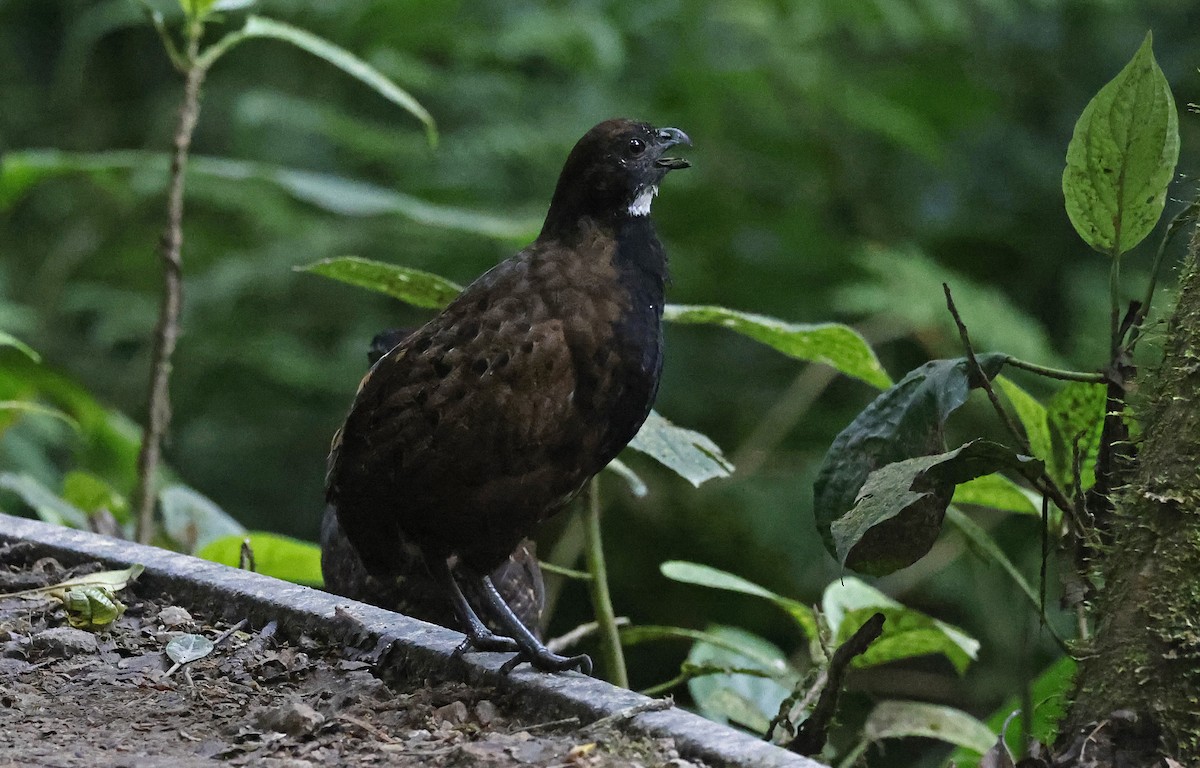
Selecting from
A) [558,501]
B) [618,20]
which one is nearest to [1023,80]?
[618,20]

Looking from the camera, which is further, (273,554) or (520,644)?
(273,554)

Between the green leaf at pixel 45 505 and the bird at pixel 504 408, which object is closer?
the bird at pixel 504 408

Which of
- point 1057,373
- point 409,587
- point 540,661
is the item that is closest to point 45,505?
point 409,587

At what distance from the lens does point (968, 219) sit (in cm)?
631

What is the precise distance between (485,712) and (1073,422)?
1075mm

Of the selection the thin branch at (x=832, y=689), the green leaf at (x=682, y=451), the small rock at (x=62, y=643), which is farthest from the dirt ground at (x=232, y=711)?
the green leaf at (x=682, y=451)

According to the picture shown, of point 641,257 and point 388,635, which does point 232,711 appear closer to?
point 388,635

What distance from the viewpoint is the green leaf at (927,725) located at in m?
2.68

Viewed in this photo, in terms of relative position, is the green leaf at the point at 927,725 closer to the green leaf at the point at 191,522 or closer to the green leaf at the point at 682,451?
the green leaf at the point at 682,451

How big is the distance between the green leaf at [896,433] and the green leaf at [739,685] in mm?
646

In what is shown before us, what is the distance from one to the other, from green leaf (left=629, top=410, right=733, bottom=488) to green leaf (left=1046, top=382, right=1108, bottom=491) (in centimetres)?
55

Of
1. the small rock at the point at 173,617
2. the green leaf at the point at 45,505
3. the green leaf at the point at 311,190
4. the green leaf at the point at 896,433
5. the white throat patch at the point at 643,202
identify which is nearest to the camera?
the green leaf at the point at 896,433

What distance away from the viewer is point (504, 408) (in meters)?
2.05

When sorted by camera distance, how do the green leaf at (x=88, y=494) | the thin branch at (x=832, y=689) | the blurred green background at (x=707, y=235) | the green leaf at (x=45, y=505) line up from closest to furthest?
the thin branch at (x=832, y=689), the green leaf at (x=45, y=505), the green leaf at (x=88, y=494), the blurred green background at (x=707, y=235)
